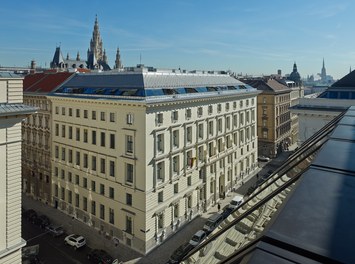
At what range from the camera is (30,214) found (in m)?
49.6

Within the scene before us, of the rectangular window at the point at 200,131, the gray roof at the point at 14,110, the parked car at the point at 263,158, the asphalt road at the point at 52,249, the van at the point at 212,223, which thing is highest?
the gray roof at the point at 14,110

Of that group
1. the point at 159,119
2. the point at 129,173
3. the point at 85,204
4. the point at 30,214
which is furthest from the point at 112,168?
the point at 30,214

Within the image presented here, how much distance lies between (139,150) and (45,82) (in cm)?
2866

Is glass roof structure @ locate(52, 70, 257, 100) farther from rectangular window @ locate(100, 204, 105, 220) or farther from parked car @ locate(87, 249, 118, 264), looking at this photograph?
parked car @ locate(87, 249, 118, 264)

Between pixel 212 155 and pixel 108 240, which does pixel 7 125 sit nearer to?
pixel 108 240

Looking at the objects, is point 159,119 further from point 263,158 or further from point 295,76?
point 295,76

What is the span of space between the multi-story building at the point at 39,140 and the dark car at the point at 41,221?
22.7 feet

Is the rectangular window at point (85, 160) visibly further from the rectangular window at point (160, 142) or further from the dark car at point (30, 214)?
the rectangular window at point (160, 142)

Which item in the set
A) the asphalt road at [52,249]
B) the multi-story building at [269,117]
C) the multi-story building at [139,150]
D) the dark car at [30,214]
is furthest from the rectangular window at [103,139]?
the multi-story building at [269,117]

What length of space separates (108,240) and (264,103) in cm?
5718

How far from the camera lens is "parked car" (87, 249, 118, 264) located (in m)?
37.2

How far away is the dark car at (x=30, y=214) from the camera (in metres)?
48.8

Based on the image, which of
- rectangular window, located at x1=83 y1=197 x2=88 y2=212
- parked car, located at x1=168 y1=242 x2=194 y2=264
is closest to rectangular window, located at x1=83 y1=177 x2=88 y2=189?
rectangular window, located at x1=83 y1=197 x2=88 y2=212

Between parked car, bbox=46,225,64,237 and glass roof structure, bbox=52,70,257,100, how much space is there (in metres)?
18.3
